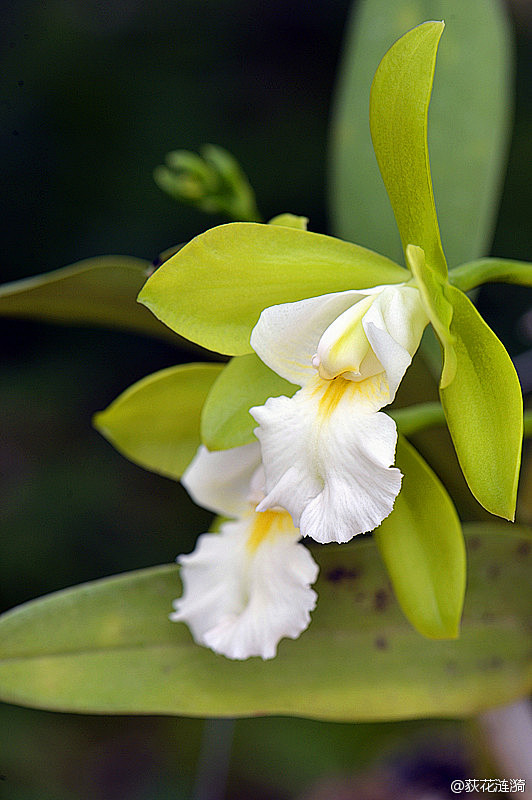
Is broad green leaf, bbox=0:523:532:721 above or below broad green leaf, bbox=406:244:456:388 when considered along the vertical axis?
below

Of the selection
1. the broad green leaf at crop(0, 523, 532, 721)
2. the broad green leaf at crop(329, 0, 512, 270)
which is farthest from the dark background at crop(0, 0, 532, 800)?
the broad green leaf at crop(0, 523, 532, 721)

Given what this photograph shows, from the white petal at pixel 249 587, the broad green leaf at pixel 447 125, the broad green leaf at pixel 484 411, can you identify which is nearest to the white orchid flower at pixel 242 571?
the white petal at pixel 249 587

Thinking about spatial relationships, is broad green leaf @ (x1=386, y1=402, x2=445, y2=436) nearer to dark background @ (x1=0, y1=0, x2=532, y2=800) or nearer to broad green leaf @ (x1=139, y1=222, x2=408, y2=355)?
broad green leaf @ (x1=139, y1=222, x2=408, y2=355)

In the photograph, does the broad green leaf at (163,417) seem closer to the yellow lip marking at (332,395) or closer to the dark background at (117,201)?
the yellow lip marking at (332,395)

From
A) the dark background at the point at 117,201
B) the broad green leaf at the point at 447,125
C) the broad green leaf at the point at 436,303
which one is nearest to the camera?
the broad green leaf at the point at 436,303

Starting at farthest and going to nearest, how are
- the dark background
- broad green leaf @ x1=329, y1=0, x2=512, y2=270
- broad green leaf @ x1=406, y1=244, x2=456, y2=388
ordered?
the dark background, broad green leaf @ x1=329, y1=0, x2=512, y2=270, broad green leaf @ x1=406, y1=244, x2=456, y2=388

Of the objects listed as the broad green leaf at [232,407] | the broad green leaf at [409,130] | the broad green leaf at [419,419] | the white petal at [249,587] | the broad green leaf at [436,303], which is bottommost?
the white petal at [249,587]
